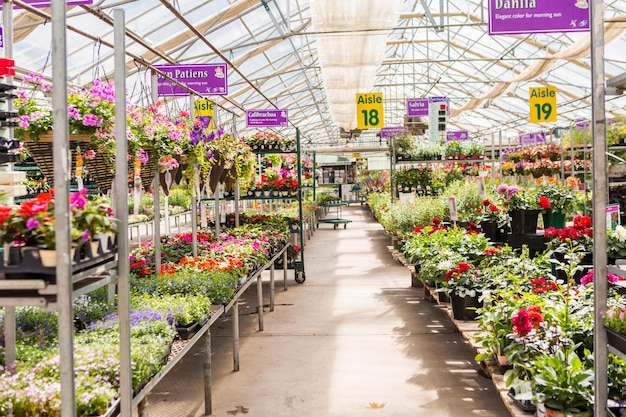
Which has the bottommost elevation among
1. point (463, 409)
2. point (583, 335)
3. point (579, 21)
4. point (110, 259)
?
point (463, 409)

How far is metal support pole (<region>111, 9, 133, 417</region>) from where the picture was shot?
2.19 m

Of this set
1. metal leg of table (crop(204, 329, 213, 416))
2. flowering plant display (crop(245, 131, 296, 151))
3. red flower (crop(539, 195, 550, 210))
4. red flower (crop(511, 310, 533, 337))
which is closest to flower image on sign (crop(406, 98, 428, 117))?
flowering plant display (crop(245, 131, 296, 151))

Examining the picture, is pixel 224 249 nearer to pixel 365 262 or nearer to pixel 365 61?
pixel 365 61

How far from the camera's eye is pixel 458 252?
5.51 meters

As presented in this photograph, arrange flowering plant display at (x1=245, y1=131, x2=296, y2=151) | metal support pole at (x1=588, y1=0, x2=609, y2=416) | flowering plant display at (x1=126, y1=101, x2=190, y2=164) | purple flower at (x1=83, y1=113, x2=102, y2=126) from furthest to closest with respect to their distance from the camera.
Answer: flowering plant display at (x1=245, y1=131, x2=296, y2=151)
flowering plant display at (x1=126, y1=101, x2=190, y2=164)
purple flower at (x1=83, y1=113, x2=102, y2=126)
metal support pole at (x1=588, y1=0, x2=609, y2=416)

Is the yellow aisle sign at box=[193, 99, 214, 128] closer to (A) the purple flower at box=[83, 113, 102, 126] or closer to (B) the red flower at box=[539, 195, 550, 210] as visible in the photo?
(B) the red flower at box=[539, 195, 550, 210]

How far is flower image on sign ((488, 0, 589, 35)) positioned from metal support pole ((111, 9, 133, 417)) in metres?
3.99

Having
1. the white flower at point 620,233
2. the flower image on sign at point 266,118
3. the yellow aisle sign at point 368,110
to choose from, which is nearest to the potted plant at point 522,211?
the white flower at point 620,233

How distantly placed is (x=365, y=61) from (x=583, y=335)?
6.56m

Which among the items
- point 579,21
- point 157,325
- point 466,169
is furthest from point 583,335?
point 466,169

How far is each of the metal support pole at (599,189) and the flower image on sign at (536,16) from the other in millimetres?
3309

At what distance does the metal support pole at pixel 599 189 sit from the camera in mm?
2150

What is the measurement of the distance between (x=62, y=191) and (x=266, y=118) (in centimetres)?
1092

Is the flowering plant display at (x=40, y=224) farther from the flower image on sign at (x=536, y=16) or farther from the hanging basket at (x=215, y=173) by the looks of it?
the flower image on sign at (x=536, y=16)
